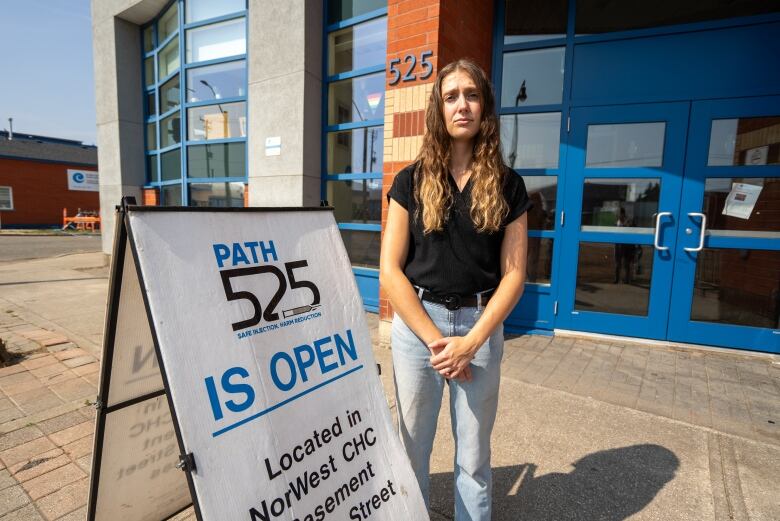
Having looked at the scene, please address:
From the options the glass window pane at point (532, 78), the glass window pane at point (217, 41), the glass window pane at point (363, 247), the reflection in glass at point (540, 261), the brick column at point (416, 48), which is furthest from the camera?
the glass window pane at point (217, 41)

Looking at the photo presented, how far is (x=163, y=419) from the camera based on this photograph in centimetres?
178

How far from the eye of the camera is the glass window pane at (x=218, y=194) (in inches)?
265

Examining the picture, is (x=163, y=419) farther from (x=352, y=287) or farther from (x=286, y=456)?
(x=352, y=287)

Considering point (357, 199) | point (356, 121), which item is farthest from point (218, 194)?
point (356, 121)

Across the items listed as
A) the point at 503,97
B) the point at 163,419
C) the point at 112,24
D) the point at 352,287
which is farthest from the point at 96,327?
the point at 112,24

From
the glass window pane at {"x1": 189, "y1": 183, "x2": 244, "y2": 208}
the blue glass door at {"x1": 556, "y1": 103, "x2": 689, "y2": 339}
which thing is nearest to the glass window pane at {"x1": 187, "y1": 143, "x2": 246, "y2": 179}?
the glass window pane at {"x1": 189, "y1": 183, "x2": 244, "y2": 208}

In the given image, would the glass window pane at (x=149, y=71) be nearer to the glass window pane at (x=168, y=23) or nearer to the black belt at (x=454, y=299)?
the glass window pane at (x=168, y=23)

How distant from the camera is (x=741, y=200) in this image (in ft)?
13.2

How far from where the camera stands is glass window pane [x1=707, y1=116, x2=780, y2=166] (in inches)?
153

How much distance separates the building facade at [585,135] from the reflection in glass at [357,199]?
23mm

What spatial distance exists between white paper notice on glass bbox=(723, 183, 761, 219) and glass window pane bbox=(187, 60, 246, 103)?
20.6ft

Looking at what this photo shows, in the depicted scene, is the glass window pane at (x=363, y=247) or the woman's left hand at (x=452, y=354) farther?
the glass window pane at (x=363, y=247)

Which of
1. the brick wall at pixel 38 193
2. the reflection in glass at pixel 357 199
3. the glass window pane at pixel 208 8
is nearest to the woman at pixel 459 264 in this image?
the reflection in glass at pixel 357 199

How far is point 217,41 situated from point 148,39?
2892mm
